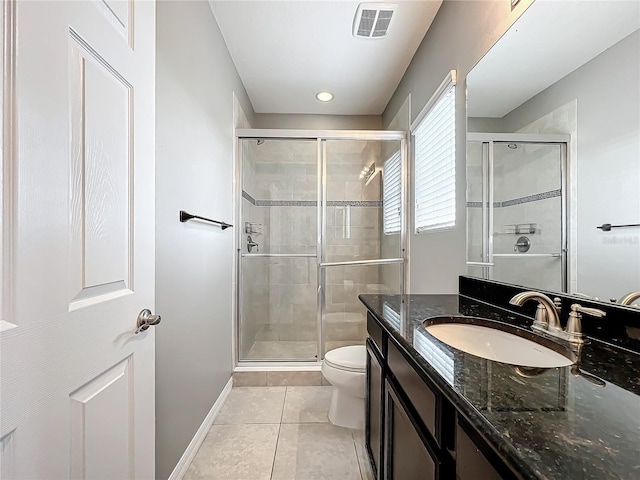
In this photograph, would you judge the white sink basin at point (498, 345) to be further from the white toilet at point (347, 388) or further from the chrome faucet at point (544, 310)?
the white toilet at point (347, 388)

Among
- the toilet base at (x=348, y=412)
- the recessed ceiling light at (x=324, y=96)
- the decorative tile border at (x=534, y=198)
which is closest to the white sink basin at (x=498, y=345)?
the decorative tile border at (x=534, y=198)

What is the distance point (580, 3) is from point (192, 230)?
1.76 meters

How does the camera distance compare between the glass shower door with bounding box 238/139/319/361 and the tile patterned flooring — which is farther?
the glass shower door with bounding box 238/139/319/361

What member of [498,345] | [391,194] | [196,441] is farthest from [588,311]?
[391,194]

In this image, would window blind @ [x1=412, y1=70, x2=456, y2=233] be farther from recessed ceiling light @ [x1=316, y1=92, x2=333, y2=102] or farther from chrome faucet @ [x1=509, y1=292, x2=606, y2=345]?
recessed ceiling light @ [x1=316, y1=92, x2=333, y2=102]

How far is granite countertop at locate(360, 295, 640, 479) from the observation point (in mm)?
382

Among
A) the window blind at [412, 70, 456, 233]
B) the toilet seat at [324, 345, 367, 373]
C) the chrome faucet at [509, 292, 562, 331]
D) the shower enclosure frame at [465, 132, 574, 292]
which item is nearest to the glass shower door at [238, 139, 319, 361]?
the toilet seat at [324, 345, 367, 373]

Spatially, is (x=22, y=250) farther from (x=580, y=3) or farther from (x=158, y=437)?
(x=580, y=3)

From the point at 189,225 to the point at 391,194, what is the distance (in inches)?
73.8

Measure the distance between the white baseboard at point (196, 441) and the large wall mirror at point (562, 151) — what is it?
169 cm

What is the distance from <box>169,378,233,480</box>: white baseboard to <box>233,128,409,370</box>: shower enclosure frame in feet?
A: 1.58

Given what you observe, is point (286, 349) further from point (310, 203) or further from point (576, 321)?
point (576, 321)

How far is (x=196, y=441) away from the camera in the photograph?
65.6 inches

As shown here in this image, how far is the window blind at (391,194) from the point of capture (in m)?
2.76
